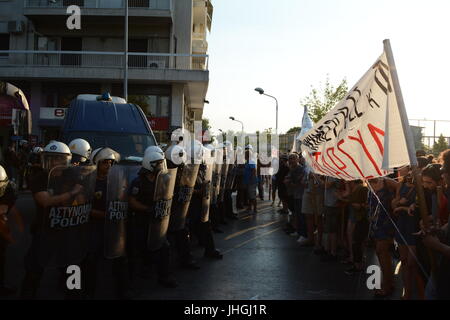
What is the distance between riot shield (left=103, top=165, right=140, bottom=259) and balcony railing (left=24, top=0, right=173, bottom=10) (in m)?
24.1

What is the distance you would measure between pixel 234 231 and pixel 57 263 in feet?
22.7

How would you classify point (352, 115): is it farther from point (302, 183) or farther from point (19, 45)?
point (19, 45)

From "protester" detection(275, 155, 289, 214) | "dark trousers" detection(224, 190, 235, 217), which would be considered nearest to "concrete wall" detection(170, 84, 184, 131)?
"protester" detection(275, 155, 289, 214)

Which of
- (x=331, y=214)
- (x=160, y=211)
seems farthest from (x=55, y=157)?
(x=331, y=214)

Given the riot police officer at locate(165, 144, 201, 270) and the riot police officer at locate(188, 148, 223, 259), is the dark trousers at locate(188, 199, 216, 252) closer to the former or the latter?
the riot police officer at locate(188, 148, 223, 259)

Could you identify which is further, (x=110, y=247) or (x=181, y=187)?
(x=181, y=187)

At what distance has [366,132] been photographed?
4660 millimetres

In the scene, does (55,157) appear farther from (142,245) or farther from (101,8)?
(101,8)

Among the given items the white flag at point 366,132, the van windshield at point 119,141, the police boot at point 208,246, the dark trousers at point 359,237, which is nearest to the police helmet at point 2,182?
the white flag at point 366,132

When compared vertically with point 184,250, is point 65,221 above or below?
above

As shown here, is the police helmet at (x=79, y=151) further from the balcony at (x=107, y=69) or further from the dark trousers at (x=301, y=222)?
the balcony at (x=107, y=69)

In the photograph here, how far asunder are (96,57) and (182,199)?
23.3m

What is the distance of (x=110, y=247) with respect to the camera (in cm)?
560
